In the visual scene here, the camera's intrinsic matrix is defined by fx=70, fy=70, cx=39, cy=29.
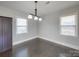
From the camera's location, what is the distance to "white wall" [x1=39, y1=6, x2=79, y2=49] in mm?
2055

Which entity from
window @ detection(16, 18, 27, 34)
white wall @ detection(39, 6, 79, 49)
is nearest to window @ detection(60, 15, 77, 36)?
white wall @ detection(39, 6, 79, 49)

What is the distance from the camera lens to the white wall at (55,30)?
2.06 meters

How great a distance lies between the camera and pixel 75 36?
2.02 metres

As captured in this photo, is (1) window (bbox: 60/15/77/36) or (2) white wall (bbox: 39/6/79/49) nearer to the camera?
(1) window (bbox: 60/15/77/36)

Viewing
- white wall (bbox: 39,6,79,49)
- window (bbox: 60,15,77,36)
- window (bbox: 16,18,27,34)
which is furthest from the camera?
window (bbox: 16,18,27,34)

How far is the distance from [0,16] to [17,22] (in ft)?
2.58

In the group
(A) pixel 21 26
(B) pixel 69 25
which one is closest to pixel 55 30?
(B) pixel 69 25

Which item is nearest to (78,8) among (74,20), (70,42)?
(74,20)

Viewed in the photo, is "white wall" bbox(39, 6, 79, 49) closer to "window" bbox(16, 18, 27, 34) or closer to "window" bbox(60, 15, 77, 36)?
"window" bbox(60, 15, 77, 36)

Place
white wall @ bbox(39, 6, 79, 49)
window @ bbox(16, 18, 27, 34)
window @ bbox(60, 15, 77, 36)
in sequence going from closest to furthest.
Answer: window @ bbox(60, 15, 77, 36) → white wall @ bbox(39, 6, 79, 49) → window @ bbox(16, 18, 27, 34)

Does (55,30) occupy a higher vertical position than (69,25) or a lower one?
lower

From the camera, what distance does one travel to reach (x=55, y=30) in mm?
2400

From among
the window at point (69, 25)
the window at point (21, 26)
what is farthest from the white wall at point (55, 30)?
the window at point (21, 26)

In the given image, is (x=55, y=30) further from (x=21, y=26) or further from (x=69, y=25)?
(x=21, y=26)
